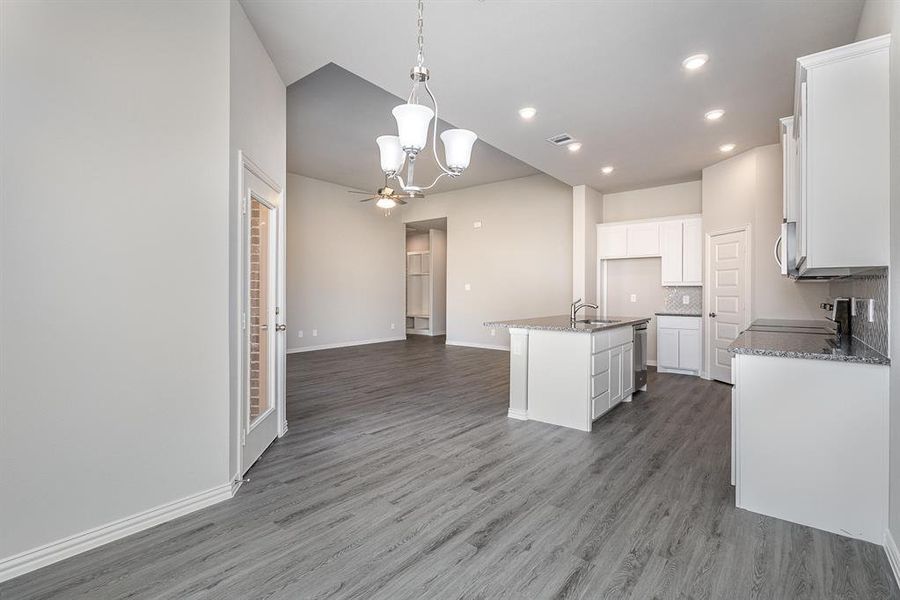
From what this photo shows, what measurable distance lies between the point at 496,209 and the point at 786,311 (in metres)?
4.94

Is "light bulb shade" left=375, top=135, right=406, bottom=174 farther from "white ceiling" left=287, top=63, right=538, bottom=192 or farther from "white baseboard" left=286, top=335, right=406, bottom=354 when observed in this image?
"white baseboard" left=286, top=335, right=406, bottom=354

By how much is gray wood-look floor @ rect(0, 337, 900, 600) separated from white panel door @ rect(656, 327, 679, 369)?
Answer: 278 cm

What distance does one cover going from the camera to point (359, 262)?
29.3 feet

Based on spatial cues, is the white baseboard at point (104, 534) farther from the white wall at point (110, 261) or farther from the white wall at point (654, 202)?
the white wall at point (654, 202)

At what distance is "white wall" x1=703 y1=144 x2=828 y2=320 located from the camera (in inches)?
193

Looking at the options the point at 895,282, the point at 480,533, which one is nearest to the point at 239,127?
the point at 480,533

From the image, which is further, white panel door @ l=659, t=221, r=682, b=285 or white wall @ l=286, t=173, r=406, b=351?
white wall @ l=286, t=173, r=406, b=351

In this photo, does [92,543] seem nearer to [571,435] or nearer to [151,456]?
[151,456]

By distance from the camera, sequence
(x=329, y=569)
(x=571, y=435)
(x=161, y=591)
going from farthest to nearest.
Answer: (x=571, y=435) → (x=329, y=569) → (x=161, y=591)

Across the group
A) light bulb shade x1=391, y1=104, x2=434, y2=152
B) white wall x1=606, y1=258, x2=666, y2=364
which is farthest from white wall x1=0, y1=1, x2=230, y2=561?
white wall x1=606, y1=258, x2=666, y2=364

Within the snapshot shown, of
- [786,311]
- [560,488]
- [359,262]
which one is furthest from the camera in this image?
[359,262]

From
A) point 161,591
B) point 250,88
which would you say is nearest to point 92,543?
point 161,591

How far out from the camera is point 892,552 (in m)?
1.81

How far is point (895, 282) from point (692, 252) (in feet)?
15.2
